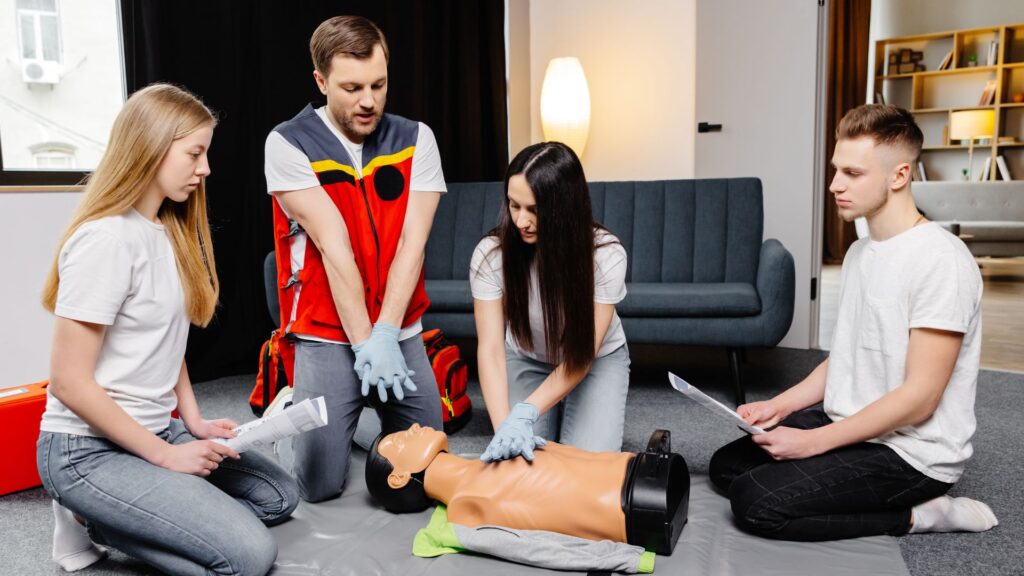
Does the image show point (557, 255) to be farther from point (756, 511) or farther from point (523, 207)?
point (756, 511)

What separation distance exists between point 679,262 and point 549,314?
1546 mm

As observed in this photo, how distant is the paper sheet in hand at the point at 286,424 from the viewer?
54.4 inches

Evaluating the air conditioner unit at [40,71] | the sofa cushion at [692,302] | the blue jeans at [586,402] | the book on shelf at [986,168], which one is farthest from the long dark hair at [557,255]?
the book on shelf at [986,168]

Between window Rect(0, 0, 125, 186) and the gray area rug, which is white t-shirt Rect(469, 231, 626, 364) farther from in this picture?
window Rect(0, 0, 125, 186)

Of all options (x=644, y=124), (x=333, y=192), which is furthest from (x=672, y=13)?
(x=333, y=192)

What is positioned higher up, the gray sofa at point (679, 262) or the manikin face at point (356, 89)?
the manikin face at point (356, 89)

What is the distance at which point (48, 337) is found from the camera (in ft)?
8.39

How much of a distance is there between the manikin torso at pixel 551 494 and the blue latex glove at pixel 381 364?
302mm

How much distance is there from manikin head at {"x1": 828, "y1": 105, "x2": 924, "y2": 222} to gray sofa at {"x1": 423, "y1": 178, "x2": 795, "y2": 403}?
106cm

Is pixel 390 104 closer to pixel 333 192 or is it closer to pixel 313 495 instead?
pixel 333 192

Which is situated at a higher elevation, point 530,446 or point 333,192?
point 333,192

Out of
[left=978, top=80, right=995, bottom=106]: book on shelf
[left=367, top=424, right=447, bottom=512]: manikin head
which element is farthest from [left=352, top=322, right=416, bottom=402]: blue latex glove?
[left=978, top=80, right=995, bottom=106]: book on shelf

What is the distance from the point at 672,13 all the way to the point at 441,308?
2.37 meters

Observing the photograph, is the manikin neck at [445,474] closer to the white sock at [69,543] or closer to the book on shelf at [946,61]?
the white sock at [69,543]
